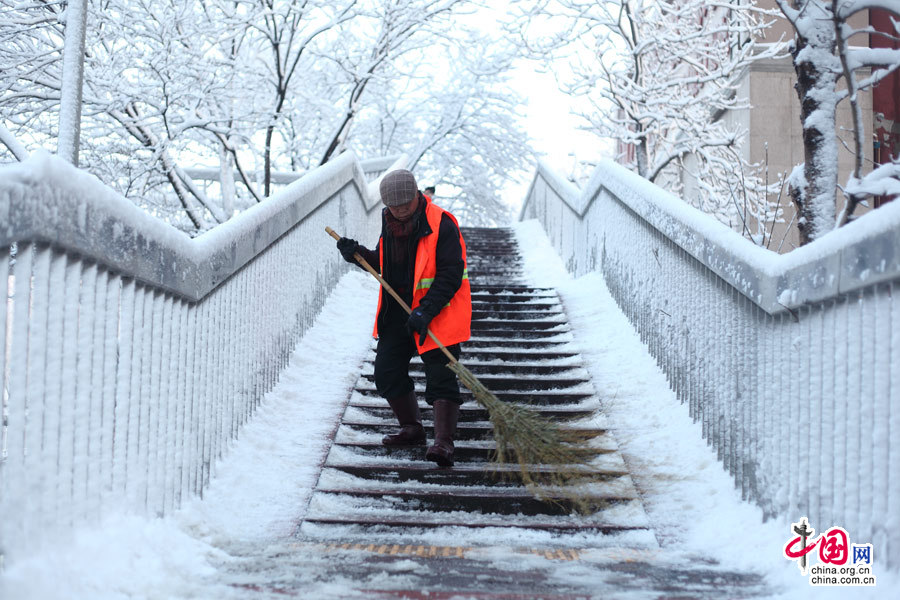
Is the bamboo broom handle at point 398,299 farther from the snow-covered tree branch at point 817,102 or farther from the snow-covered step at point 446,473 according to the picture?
the snow-covered tree branch at point 817,102

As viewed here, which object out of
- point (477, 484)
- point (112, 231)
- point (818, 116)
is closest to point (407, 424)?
point (477, 484)

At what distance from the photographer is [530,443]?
4555 millimetres

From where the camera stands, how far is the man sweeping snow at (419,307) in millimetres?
4750

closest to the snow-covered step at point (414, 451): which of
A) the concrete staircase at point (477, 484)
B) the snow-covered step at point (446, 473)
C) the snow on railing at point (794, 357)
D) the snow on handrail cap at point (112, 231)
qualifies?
the concrete staircase at point (477, 484)

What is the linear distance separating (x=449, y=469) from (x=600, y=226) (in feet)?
13.8

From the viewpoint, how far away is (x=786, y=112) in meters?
15.1

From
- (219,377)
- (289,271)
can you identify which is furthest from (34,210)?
(289,271)

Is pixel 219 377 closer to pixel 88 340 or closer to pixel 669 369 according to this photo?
pixel 88 340

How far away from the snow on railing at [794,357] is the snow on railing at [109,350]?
2.53 m

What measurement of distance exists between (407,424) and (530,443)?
83 cm

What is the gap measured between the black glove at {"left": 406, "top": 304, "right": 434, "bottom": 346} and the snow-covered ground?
908mm

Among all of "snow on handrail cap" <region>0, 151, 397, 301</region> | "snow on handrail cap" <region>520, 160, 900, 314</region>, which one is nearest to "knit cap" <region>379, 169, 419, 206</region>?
"snow on handrail cap" <region>0, 151, 397, 301</region>

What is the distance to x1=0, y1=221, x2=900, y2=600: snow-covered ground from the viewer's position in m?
2.81

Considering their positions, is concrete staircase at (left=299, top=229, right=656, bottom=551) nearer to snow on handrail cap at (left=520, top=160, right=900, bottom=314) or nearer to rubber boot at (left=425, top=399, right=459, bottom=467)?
rubber boot at (left=425, top=399, right=459, bottom=467)
